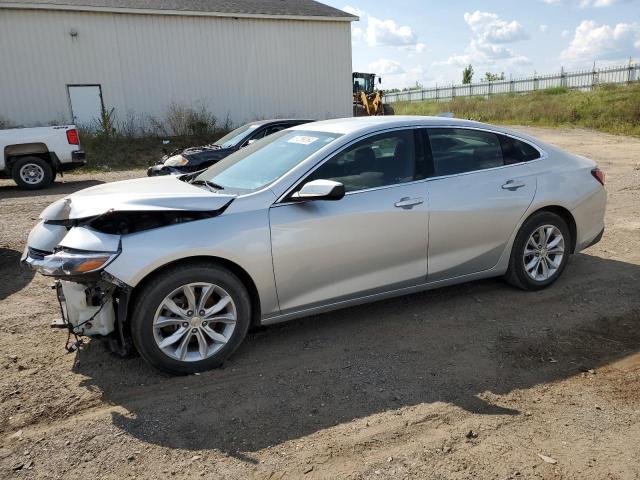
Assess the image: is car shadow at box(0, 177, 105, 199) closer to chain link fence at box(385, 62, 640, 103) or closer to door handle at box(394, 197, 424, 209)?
door handle at box(394, 197, 424, 209)

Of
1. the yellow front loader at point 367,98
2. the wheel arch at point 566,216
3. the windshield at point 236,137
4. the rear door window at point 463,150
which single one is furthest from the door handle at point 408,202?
the yellow front loader at point 367,98

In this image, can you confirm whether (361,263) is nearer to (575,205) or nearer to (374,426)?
(374,426)

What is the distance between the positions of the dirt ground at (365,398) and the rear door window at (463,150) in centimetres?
124

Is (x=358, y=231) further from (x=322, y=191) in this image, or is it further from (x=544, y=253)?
(x=544, y=253)

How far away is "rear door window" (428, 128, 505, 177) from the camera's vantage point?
→ 462 cm

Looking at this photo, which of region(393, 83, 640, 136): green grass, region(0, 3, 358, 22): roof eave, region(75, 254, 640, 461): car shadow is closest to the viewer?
region(75, 254, 640, 461): car shadow

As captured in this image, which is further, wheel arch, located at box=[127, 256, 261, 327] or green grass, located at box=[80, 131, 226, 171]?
green grass, located at box=[80, 131, 226, 171]

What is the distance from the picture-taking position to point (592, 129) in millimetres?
25016

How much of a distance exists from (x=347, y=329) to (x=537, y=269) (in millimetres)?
2006

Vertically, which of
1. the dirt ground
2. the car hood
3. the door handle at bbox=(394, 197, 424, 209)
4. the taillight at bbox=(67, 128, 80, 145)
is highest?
the taillight at bbox=(67, 128, 80, 145)

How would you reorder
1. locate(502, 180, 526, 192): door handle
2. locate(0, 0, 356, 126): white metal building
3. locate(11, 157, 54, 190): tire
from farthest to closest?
1. locate(0, 0, 356, 126): white metal building
2. locate(11, 157, 54, 190): tire
3. locate(502, 180, 526, 192): door handle

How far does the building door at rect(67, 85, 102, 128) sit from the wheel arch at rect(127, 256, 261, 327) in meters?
19.1

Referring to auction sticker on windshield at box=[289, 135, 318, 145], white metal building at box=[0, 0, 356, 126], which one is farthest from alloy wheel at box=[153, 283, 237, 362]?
white metal building at box=[0, 0, 356, 126]

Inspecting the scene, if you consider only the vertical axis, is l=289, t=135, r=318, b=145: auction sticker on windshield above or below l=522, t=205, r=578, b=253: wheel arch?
above
